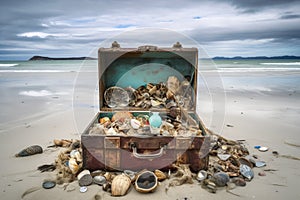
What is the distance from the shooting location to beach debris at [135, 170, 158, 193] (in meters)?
2.98

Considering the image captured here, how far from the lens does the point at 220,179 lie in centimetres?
318

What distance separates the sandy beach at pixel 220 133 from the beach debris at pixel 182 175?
7 cm

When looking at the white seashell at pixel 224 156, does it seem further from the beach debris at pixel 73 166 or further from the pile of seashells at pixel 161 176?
the beach debris at pixel 73 166

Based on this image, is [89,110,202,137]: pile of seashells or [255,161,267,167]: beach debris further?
[255,161,267,167]: beach debris

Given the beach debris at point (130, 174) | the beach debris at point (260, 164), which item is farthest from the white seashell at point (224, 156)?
the beach debris at point (130, 174)

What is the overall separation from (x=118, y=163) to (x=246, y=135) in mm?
3080

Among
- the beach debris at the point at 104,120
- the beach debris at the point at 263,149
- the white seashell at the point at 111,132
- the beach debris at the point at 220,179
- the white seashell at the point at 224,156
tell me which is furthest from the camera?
the beach debris at the point at 263,149

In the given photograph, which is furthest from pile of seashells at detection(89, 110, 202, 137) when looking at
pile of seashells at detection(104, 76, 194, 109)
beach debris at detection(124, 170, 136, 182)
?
beach debris at detection(124, 170, 136, 182)

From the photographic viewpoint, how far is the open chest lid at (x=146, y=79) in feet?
15.7

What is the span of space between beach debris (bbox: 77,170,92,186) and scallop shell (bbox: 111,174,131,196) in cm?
39

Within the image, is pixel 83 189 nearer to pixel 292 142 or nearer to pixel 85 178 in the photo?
pixel 85 178

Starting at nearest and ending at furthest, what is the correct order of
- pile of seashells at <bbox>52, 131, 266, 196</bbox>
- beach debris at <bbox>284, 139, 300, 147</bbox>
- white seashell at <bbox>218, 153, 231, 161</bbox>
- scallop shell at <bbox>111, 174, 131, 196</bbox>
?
scallop shell at <bbox>111, 174, 131, 196</bbox>
pile of seashells at <bbox>52, 131, 266, 196</bbox>
white seashell at <bbox>218, 153, 231, 161</bbox>
beach debris at <bbox>284, 139, 300, 147</bbox>

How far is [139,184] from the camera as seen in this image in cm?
307

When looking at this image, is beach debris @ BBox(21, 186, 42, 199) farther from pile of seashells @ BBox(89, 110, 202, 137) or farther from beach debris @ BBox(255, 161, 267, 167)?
beach debris @ BBox(255, 161, 267, 167)
